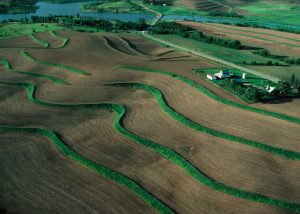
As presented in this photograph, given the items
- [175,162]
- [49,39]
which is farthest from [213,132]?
[49,39]

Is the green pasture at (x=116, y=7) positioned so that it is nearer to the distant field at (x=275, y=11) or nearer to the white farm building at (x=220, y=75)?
the distant field at (x=275, y=11)

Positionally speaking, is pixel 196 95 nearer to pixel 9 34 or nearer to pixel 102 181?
pixel 102 181

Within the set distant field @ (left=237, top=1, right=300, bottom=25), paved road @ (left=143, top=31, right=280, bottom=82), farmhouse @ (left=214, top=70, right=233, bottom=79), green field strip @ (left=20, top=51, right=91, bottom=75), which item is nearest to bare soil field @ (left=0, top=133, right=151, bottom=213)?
green field strip @ (left=20, top=51, right=91, bottom=75)

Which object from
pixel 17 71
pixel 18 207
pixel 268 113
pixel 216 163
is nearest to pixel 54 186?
pixel 18 207

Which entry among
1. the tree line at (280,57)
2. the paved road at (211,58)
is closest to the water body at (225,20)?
the paved road at (211,58)

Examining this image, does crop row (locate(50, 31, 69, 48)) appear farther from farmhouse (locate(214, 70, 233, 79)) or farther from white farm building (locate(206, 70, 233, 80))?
farmhouse (locate(214, 70, 233, 79))

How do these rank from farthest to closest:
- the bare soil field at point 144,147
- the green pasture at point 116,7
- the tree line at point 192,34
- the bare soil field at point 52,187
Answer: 1. the green pasture at point 116,7
2. the tree line at point 192,34
3. the bare soil field at point 144,147
4. the bare soil field at point 52,187
